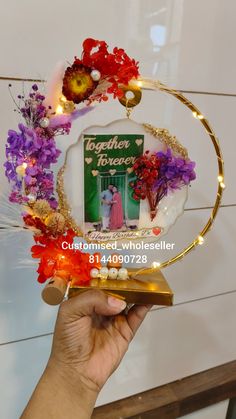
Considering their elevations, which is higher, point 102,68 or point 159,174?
point 102,68

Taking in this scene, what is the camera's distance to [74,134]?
1.85 feet

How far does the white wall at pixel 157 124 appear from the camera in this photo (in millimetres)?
512

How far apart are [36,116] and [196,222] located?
411mm

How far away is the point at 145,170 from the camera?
456mm

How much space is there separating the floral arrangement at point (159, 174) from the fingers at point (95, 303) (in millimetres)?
144

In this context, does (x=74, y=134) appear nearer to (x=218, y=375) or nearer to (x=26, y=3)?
(x=26, y=3)

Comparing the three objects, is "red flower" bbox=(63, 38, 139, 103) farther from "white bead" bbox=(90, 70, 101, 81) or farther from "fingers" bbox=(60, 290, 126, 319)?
"fingers" bbox=(60, 290, 126, 319)

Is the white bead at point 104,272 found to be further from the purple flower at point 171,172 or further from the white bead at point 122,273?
the purple flower at point 171,172

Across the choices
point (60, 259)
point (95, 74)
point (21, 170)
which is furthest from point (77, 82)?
point (60, 259)

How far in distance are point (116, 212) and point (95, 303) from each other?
0.13m

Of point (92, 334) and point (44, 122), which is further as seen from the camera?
point (92, 334)

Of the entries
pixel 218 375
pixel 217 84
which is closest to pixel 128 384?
pixel 218 375

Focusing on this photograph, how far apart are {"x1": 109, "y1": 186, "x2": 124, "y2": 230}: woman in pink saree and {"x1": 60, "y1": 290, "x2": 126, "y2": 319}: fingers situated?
10 cm

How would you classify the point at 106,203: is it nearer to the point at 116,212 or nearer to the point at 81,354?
the point at 116,212
